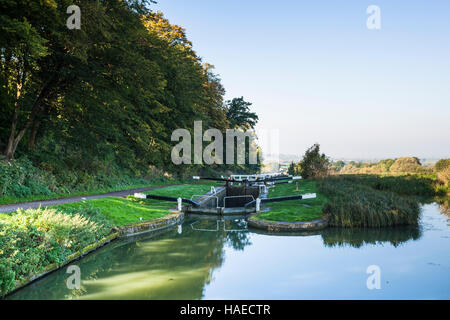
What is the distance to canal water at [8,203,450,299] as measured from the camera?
15.8 feet

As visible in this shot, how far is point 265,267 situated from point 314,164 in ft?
64.3

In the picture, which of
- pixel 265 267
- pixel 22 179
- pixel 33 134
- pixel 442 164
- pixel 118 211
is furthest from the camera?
pixel 442 164

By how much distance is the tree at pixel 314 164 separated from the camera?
24.3 metres

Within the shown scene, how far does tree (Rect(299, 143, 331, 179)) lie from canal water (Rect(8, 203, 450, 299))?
14.6 metres

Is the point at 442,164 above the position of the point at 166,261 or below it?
above

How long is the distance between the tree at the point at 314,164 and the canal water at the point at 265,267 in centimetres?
1464

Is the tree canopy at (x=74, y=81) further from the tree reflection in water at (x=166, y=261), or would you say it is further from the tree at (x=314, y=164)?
the tree at (x=314, y=164)

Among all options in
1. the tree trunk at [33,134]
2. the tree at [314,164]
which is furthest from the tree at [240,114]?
the tree trunk at [33,134]

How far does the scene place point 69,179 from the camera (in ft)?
47.1

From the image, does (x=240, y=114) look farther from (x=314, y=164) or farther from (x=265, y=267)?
(x=265, y=267)

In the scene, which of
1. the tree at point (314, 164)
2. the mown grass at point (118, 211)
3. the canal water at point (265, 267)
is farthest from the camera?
the tree at point (314, 164)

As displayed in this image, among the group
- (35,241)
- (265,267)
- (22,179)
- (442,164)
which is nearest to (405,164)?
(442,164)

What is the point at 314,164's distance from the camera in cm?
2441

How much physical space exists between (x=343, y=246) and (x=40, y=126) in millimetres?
15555
